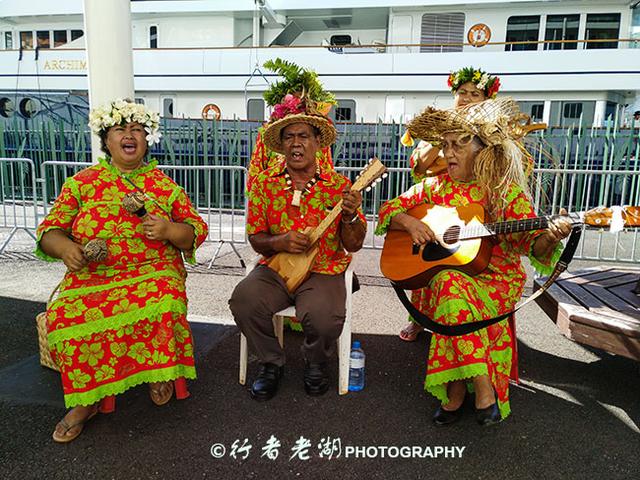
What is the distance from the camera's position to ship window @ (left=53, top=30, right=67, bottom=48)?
17.7 metres

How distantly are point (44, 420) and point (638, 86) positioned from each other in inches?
621

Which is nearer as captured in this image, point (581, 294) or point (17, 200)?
point (581, 294)

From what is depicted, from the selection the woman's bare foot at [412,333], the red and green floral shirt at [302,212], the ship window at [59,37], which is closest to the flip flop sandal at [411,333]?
the woman's bare foot at [412,333]

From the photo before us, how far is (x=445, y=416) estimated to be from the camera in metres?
2.58

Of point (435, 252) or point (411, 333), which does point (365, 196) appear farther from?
point (435, 252)

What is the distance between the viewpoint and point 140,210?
2.59 m

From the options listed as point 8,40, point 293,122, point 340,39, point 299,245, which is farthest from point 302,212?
point 8,40

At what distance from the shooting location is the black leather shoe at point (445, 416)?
8.42 feet

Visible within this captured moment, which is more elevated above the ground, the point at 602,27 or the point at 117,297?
the point at 602,27

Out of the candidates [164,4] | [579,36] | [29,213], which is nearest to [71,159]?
[29,213]

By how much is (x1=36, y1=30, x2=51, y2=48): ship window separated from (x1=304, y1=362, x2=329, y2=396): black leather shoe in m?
19.9

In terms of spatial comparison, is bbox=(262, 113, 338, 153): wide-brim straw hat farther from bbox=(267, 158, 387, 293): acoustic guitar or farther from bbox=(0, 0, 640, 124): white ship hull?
bbox=(0, 0, 640, 124): white ship hull

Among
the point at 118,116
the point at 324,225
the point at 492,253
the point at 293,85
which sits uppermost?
the point at 293,85

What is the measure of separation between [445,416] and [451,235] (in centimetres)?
100
